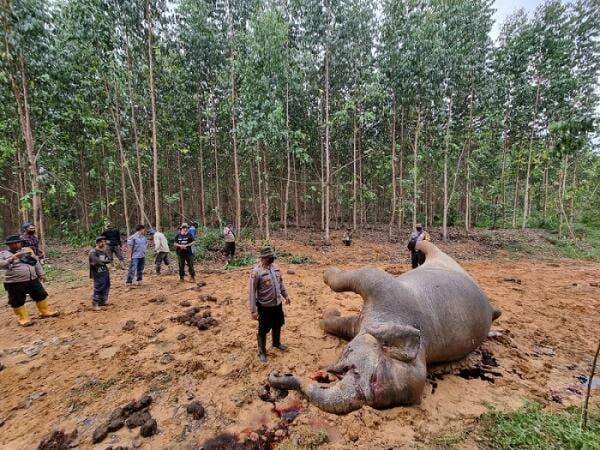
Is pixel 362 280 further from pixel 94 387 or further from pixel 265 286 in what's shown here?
pixel 94 387

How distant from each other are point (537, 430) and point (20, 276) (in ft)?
28.0

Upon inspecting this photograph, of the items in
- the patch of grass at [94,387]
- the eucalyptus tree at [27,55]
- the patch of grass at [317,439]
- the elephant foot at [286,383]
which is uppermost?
the eucalyptus tree at [27,55]

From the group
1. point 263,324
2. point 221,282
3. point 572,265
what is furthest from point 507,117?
point 263,324

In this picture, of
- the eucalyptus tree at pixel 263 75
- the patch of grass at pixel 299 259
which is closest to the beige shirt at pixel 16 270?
the patch of grass at pixel 299 259

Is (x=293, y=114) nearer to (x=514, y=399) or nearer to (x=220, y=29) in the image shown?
(x=220, y=29)

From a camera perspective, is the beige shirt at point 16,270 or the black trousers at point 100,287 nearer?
the beige shirt at point 16,270

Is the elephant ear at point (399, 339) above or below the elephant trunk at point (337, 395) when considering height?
above

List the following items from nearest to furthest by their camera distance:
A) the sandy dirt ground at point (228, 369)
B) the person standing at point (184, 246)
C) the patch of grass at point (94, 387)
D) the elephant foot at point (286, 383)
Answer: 1. the sandy dirt ground at point (228, 369)
2. the elephant foot at point (286, 383)
3. the patch of grass at point (94, 387)
4. the person standing at point (184, 246)

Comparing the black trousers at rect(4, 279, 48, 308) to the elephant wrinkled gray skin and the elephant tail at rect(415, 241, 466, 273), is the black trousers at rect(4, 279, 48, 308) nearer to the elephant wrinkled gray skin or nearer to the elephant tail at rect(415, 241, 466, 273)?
the elephant wrinkled gray skin

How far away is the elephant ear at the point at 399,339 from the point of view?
3715mm

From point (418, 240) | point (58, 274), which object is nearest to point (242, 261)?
point (58, 274)

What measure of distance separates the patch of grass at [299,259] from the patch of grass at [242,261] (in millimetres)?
1530

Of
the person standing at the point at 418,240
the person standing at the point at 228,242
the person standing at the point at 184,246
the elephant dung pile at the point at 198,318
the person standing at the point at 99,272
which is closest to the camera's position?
the elephant dung pile at the point at 198,318

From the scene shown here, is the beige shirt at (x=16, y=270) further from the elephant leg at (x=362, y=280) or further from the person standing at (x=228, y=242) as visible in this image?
the person standing at (x=228, y=242)
